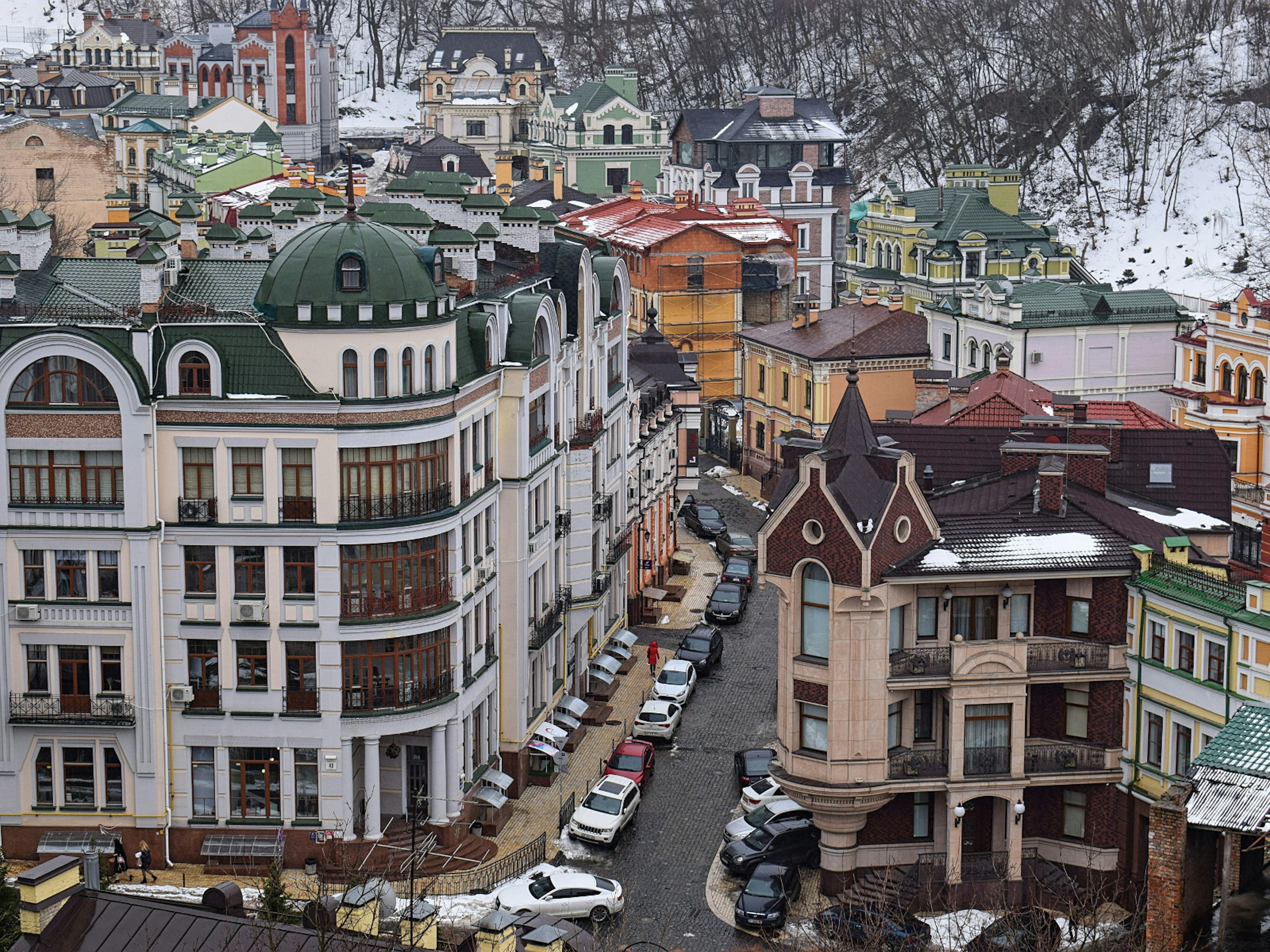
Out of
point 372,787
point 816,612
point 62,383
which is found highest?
point 62,383

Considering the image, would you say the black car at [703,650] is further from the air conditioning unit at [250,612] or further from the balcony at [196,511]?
the balcony at [196,511]

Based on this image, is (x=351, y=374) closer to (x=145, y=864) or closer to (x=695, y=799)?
(x=145, y=864)

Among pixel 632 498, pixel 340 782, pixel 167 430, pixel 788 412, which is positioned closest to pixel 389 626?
pixel 340 782

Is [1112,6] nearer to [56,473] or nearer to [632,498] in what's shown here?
[632,498]

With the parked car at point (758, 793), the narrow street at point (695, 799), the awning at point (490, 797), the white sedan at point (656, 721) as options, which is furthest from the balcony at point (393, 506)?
the white sedan at point (656, 721)

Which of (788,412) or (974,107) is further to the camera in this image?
(974,107)

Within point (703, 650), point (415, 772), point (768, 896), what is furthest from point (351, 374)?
point (703, 650)

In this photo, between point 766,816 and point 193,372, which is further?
point 766,816

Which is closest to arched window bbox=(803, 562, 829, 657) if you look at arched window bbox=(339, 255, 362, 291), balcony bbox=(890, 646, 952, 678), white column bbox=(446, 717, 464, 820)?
balcony bbox=(890, 646, 952, 678)
